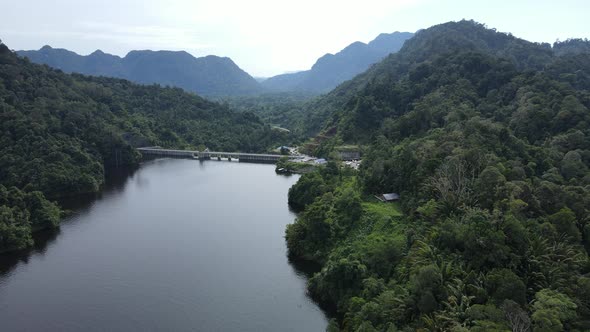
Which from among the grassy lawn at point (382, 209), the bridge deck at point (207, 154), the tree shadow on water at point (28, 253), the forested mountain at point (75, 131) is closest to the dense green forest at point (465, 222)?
the grassy lawn at point (382, 209)

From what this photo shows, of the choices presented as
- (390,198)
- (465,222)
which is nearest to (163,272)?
(390,198)

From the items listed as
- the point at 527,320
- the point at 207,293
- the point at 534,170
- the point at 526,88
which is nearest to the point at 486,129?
the point at 534,170

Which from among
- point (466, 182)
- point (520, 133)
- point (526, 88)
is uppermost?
point (526, 88)

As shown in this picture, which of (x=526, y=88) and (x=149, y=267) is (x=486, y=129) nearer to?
(x=526, y=88)

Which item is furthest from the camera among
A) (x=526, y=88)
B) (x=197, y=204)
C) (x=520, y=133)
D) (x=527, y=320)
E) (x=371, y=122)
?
(x=371, y=122)

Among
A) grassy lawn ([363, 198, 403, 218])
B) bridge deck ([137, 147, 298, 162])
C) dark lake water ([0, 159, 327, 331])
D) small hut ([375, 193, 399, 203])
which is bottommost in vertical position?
dark lake water ([0, 159, 327, 331])

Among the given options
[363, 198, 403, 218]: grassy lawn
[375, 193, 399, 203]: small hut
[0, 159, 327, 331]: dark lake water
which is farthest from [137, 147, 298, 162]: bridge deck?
[363, 198, 403, 218]: grassy lawn

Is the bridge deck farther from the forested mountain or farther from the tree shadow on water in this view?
the tree shadow on water
